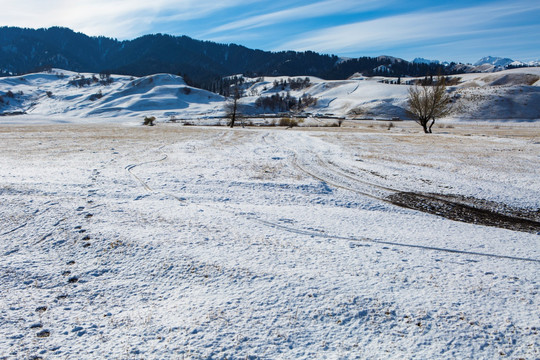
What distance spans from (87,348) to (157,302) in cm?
157

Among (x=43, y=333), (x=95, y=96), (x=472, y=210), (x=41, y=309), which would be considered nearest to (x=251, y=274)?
(x=43, y=333)

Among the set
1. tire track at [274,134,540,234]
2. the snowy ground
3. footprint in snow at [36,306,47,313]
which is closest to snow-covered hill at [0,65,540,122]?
the snowy ground

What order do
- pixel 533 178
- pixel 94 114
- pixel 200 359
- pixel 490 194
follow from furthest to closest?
pixel 94 114, pixel 533 178, pixel 490 194, pixel 200 359

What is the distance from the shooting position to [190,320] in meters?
6.29

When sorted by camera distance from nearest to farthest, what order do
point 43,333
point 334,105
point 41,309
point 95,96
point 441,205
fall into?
point 43,333
point 41,309
point 441,205
point 334,105
point 95,96

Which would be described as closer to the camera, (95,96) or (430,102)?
(430,102)

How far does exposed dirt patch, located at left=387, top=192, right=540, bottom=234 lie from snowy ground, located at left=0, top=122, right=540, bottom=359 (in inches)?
24.1

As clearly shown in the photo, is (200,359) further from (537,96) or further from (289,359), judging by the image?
(537,96)

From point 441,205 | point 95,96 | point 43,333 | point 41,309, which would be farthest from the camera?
point 95,96

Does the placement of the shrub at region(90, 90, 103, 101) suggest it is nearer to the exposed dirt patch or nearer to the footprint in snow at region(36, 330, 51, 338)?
the exposed dirt patch

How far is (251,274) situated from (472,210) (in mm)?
11588

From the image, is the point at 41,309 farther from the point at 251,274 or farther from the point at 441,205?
the point at 441,205

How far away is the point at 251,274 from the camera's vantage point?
7965 millimetres

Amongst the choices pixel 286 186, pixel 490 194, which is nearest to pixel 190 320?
pixel 286 186
